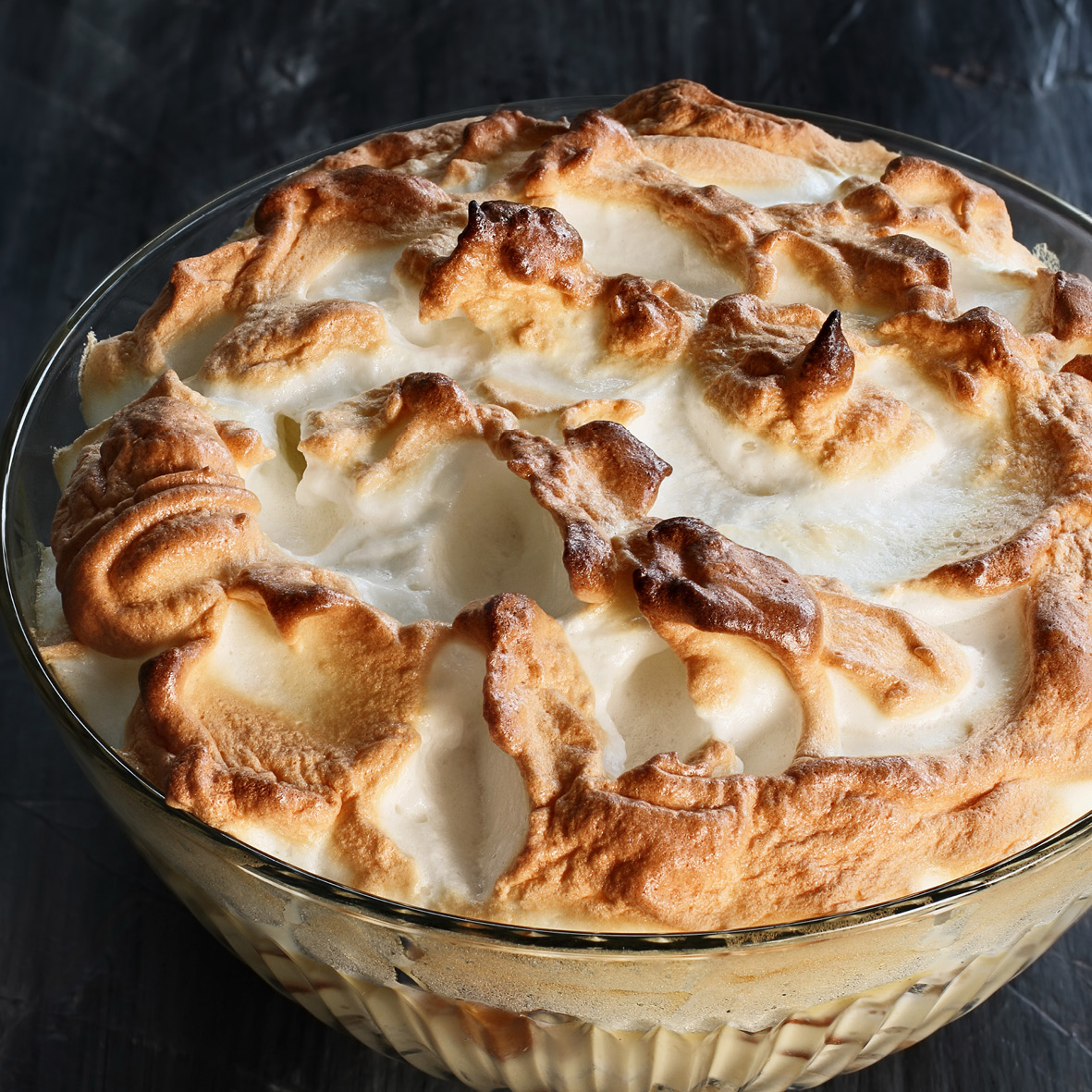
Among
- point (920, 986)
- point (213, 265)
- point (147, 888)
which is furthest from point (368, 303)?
point (920, 986)

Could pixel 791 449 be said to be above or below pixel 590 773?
above

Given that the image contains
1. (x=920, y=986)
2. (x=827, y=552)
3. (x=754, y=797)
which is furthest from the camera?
(x=827, y=552)

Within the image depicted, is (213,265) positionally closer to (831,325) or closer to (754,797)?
(831,325)

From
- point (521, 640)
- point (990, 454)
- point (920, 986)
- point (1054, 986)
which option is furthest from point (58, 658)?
point (1054, 986)

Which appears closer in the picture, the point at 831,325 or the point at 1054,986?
the point at 831,325

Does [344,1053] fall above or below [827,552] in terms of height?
below

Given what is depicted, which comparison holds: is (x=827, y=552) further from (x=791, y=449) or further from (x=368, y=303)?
(x=368, y=303)

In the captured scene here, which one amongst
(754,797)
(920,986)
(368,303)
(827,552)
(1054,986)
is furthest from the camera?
(1054,986)

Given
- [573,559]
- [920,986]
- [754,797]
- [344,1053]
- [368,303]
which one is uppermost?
[368,303]

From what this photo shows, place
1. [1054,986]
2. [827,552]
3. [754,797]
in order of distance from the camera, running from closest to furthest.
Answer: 1. [754,797]
2. [827,552]
3. [1054,986]
